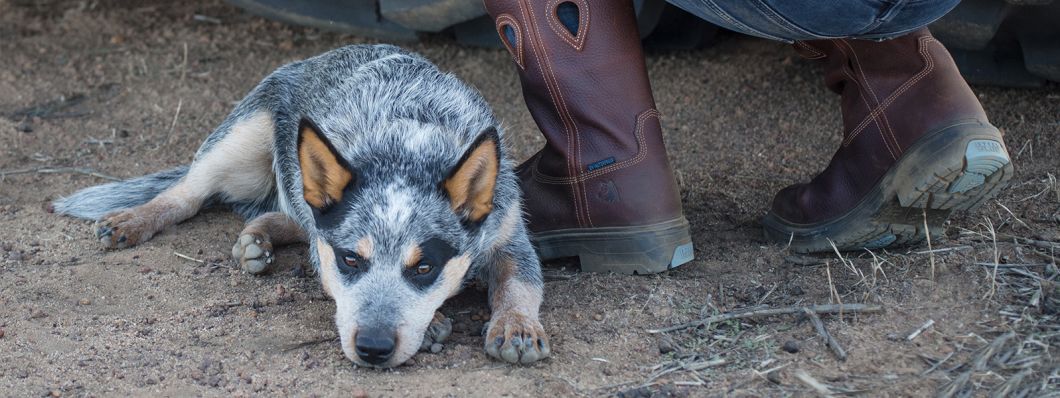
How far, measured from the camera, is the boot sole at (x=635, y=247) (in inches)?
159

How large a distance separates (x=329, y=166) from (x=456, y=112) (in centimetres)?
93

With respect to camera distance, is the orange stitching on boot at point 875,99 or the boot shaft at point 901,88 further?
the orange stitching on boot at point 875,99

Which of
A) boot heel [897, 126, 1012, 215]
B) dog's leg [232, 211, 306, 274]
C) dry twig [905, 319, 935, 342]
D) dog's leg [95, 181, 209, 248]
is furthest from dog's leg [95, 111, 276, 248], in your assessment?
dry twig [905, 319, 935, 342]

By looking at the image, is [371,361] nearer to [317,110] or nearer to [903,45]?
[317,110]

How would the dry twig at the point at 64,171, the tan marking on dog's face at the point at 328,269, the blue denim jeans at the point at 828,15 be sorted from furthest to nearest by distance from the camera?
the dry twig at the point at 64,171
the tan marking on dog's face at the point at 328,269
the blue denim jeans at the point at 828,15

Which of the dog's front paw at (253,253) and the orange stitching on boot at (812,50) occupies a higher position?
the orange stitching on boot at (812,50)

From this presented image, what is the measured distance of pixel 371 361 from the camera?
334cm

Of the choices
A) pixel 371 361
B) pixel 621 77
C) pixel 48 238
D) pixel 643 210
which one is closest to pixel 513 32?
pixel 621 77

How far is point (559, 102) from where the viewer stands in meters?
4.02

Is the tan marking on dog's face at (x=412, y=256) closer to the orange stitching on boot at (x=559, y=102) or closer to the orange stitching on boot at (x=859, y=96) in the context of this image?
the orange stitching on boot at (x=559, y=102)

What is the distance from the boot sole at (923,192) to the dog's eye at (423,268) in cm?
151

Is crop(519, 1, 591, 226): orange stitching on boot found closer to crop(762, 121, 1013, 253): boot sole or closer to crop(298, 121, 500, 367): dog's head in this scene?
crop(298, 121, 500, 367): dog's head

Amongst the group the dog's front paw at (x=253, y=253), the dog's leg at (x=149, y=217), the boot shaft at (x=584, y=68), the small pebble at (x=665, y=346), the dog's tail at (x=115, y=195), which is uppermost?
the boot shaft at (x=584, y=68)

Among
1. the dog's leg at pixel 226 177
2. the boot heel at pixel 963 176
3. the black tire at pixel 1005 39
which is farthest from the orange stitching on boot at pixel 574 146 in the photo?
the black tire at pixel 1005 39
